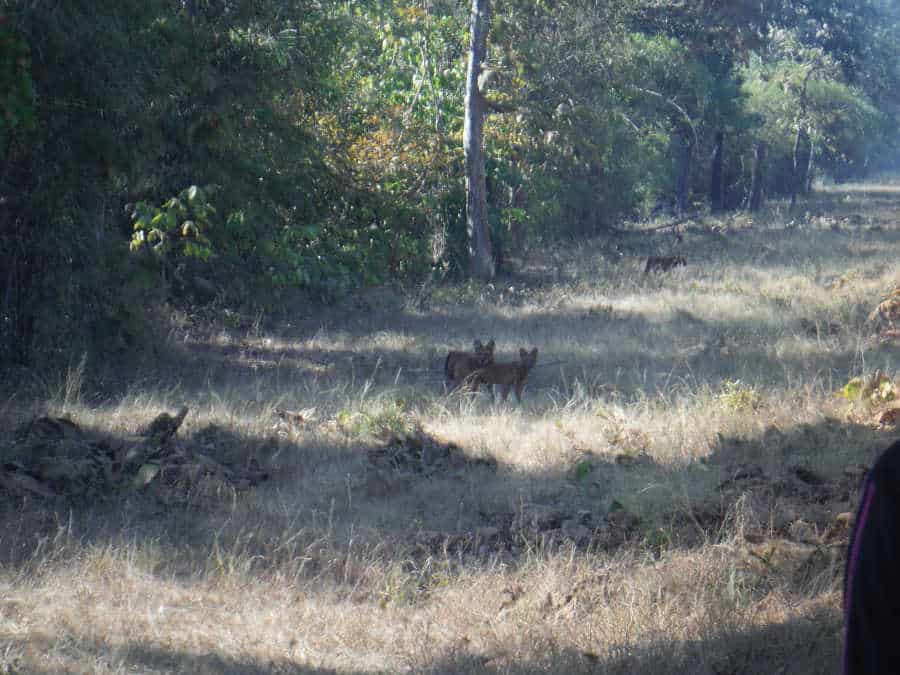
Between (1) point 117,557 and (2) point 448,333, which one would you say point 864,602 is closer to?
(1) point 117,557

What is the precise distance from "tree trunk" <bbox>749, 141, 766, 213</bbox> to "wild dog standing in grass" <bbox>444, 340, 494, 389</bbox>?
3159 centimetres

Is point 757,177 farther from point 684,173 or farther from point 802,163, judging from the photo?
point 802,163

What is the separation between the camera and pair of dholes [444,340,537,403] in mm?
9719

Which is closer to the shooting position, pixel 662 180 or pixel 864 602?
pixel 864 602

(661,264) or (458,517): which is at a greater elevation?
(661,264)

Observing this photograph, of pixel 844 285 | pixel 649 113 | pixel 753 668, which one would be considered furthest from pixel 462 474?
pixel 649 113

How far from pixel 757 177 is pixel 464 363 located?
109ft

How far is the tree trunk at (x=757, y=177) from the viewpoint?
38938 mm

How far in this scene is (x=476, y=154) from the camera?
19.6 metres

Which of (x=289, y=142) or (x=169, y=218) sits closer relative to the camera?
(x=169, y=218)

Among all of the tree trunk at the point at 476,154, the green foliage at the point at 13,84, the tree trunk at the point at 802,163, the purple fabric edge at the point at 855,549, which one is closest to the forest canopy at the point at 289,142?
the green foliage at the point at 13,84

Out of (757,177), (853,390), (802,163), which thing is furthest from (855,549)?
(802,163)

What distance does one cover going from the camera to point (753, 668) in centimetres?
411

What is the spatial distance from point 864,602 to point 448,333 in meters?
12.4
